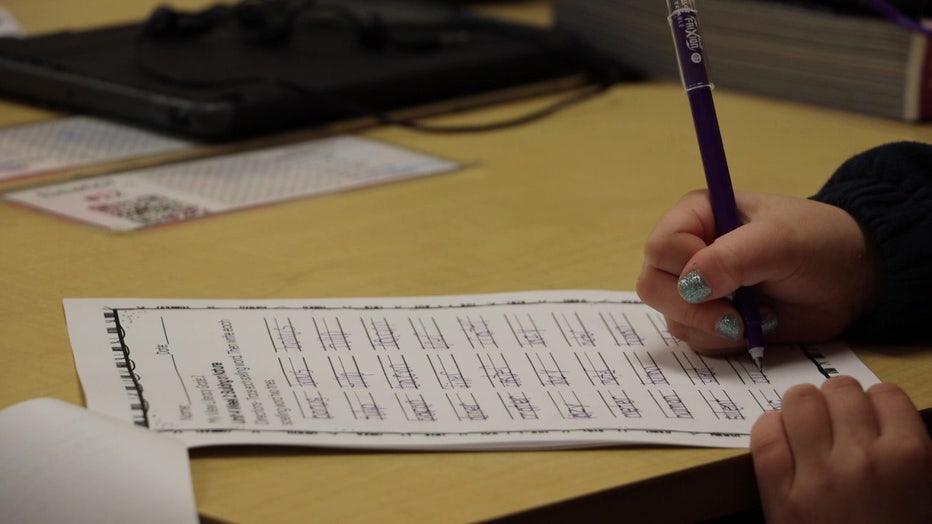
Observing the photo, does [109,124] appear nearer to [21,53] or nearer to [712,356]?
[21,53]

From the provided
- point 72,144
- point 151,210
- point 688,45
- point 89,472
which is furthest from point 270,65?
point 89,472

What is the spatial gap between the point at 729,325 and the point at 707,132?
0.10 m

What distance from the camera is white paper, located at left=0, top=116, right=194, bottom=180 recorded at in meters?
1.02

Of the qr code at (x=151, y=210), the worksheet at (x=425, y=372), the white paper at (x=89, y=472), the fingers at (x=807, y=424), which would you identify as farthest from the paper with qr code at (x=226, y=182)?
the fingers at (x=807, y=424)

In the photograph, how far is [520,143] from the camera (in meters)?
1.08

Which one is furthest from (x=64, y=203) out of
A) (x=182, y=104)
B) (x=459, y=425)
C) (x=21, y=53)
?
(x=459, y=425)

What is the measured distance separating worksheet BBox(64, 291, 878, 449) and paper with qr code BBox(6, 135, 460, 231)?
0.74ft

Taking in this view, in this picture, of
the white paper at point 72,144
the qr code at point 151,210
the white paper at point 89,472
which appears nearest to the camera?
the white paper at point 89,472

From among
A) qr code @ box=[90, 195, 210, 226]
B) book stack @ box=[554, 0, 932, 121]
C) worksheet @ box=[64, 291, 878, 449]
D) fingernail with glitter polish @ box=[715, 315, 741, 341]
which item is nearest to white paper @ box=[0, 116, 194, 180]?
qr code @ box=[90, 195, 210, 226]

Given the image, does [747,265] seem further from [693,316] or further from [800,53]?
[800,53]

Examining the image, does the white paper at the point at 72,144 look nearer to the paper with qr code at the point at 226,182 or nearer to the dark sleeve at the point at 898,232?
the paper with qr code at the point at 226,182

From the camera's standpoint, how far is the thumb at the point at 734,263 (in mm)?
621

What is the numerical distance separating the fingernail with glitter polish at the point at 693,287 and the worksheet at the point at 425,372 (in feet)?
0.12

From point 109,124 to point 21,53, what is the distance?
155 millimetres
